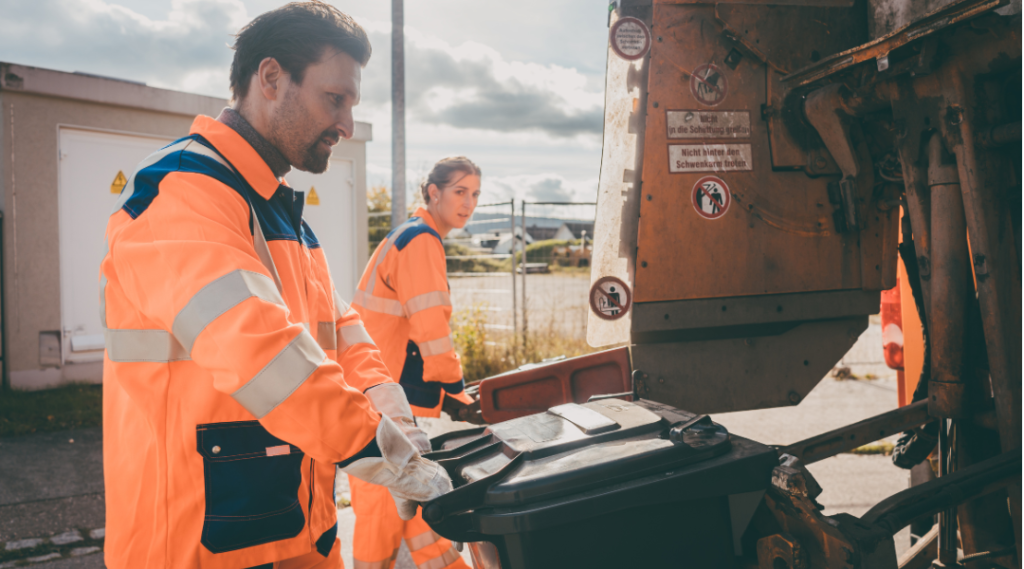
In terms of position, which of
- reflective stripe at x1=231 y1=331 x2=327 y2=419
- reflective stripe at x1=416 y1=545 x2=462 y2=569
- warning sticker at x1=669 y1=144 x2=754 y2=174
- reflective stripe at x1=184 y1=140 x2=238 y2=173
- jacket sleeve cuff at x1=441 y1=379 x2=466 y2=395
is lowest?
reflective stripe at x1=416 y1=545 x2=462 y2=569

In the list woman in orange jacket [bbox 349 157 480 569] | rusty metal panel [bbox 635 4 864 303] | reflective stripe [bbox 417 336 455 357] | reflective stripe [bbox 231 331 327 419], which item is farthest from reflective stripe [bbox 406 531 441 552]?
reflective stripe [bbox 231 331 327 419]

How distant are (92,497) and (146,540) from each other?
3.17 m

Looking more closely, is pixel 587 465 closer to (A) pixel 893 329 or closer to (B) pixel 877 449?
(A) pixel 893 329

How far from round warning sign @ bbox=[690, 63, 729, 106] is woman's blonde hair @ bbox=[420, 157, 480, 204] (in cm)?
115

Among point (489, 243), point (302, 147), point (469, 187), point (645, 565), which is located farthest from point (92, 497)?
point (489, 243)

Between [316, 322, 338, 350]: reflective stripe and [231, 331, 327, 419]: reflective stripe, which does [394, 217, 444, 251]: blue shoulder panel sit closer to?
[316, 322, 338, 350]: reflective stripe

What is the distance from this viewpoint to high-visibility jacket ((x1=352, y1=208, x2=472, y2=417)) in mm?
2777

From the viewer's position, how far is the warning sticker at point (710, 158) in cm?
242

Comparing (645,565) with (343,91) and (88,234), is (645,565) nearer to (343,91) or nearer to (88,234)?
(343,91)

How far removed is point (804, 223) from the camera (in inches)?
Result: 98.8

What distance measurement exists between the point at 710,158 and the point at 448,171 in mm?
1256

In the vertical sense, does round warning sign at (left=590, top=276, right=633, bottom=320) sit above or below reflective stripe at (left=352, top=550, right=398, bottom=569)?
above

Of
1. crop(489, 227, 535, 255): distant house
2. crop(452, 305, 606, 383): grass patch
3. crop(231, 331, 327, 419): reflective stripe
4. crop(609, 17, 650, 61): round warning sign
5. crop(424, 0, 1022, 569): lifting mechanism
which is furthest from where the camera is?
crop(489, 227, 535, 255): distant house

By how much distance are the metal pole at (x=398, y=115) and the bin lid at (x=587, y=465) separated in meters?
4.32
